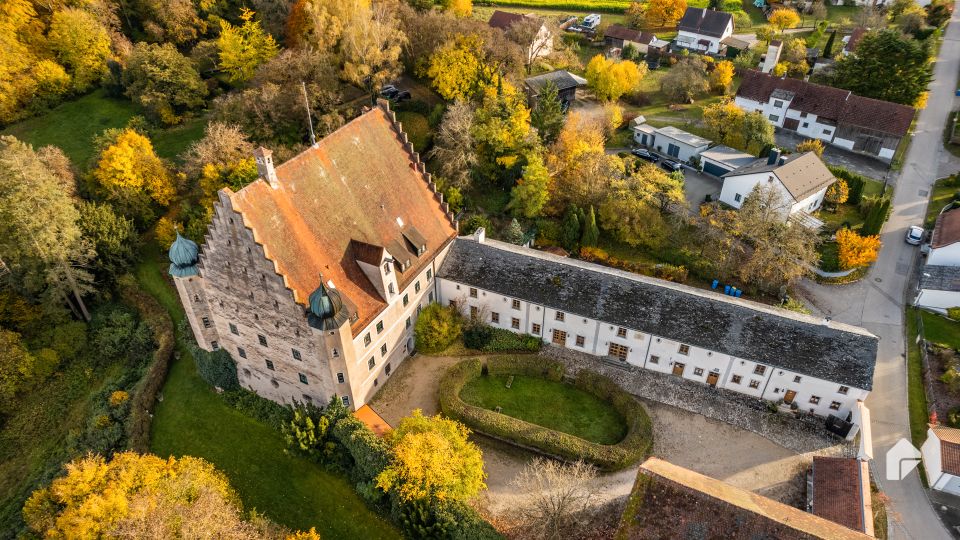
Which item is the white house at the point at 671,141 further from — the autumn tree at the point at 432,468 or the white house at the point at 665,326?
the autumn tree at the point at 432,468

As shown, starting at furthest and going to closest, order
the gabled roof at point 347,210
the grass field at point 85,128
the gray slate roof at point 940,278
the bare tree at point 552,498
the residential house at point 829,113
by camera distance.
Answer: the residential house at point 829,113 < the grass field at point 85,128 < the gray slate roof at point 940,278 < the gabled roof at point 347,210 < the bare tree at point 552,498

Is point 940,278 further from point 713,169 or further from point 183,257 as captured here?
point 183,257

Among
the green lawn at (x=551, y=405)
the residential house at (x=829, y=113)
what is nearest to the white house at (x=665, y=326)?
the green lawn at (x=551, y=405)

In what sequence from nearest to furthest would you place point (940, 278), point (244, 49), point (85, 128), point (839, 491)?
point (839, 491), point (940, 278), point (244, 49), point (85, 128)

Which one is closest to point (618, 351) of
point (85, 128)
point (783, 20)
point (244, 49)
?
point (244, 49)

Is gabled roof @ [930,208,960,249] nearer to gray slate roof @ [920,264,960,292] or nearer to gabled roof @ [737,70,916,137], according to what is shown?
gray slate roof @ [920,264,960,292]

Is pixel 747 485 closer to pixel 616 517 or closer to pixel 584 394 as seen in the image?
pixel 616 517
